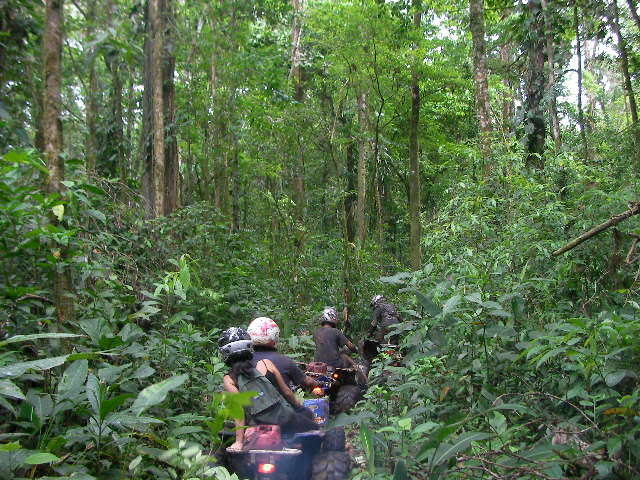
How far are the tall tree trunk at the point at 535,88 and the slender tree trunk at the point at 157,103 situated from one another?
21.6 feet

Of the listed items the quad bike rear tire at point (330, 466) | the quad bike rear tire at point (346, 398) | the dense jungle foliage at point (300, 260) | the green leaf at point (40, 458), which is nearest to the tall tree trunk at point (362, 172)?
the dense jungle foliage at point (300, 260)

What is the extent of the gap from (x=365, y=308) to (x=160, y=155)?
5.28 m

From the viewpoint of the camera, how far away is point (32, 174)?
4613 mm

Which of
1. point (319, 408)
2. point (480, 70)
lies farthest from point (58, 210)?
point (480, 70)

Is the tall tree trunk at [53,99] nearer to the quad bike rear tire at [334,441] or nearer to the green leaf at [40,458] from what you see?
the green leaf at [40,458]

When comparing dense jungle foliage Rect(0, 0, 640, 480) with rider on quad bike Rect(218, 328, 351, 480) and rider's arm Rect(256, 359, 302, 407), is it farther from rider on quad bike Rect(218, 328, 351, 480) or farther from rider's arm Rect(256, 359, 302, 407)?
rider's arm Rect(256, 359, 302, 407)

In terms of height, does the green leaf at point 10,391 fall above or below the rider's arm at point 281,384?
above

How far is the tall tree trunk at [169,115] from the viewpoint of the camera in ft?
37.8

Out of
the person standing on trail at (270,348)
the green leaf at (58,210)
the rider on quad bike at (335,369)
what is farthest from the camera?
the rider on quad bike at (335,369)

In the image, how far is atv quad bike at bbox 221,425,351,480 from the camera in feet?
13.7

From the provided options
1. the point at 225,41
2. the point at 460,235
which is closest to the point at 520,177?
the point at 460,235

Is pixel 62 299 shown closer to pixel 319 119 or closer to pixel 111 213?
pixel 111 213

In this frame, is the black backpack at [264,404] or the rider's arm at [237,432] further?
the black backpack at [264,404]

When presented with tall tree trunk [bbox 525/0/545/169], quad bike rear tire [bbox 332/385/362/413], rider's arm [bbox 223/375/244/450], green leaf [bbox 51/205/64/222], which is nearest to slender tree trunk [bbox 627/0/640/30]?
tall tree trunk [bbox 525/0/545/169]
